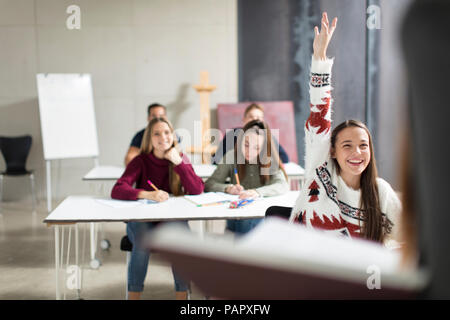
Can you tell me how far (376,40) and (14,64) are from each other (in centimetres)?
478

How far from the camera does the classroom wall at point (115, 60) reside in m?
5.68

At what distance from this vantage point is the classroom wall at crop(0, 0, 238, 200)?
18.6 ft

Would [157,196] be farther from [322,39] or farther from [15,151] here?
[15,151]

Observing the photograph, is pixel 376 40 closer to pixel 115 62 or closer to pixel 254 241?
pixel 115 62

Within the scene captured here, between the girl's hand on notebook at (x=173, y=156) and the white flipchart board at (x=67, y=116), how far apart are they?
116 inches

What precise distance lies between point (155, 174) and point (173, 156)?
163 millimetres

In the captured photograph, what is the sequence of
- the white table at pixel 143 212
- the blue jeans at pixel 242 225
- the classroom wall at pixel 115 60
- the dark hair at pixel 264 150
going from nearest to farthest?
the white table at pixel 143 212, the blue jeans at pixel 242 225, the dark hair at pixel 264 150, the classroom wall at pixel 115 60

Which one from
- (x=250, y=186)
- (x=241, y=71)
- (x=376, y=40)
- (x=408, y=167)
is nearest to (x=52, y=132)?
(x=241, y=71)

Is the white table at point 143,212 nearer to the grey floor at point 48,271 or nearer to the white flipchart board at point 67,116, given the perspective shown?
the grey floor at point 48,271

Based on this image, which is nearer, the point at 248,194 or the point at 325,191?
the point at 325,191

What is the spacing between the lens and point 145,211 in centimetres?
227

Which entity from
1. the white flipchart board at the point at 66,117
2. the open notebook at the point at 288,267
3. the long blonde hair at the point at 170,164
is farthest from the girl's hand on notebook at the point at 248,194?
the white flipchart board at the point at 66,117

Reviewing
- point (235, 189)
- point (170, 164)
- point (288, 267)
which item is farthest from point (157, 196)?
point (288, 267)
